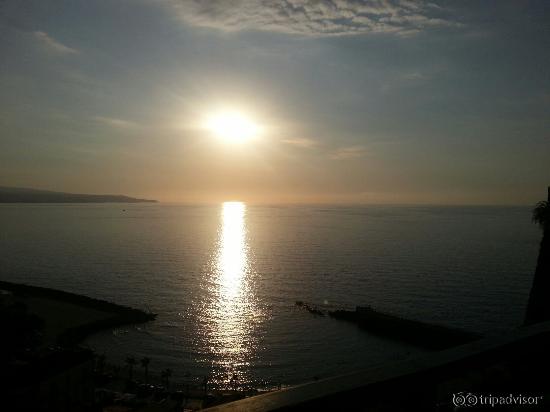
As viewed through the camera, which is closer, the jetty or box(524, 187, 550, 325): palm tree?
box(524, 187, 550, 325): palm tree

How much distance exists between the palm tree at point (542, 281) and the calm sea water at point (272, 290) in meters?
15.8

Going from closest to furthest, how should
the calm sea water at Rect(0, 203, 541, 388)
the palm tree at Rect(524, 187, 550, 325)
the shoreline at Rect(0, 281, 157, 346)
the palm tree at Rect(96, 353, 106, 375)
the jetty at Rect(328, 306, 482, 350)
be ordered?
1. the palm tree at Rect(524, 187, 550, 325)
2. the palm tree at Rect(96, 353, 106, 375)
3. the calm sea water at Rect(0, 203, 541, 388)
4. the jetty at Rect(328, 306, 482, 350)
5. the shoreline at Rect(0, 281, 157, 346)

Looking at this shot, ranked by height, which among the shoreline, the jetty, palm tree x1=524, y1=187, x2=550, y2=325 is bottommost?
the shoreline

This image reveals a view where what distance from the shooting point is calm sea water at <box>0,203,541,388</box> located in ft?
125

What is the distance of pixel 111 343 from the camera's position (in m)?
41.2

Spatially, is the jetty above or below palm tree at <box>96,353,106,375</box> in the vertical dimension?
above

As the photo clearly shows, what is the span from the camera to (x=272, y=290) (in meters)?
64.4

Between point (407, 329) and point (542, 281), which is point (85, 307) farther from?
point (542, 281)

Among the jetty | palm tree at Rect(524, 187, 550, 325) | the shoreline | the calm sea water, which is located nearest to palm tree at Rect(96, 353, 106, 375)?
the calm sea water

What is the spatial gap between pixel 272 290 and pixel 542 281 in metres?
44.8

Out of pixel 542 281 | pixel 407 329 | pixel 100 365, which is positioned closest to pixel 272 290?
pixel 407 329

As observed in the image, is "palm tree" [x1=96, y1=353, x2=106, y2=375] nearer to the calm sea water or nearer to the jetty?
the calm sea water

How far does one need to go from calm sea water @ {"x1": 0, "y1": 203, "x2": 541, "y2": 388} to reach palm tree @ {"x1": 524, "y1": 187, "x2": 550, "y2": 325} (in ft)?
51.9

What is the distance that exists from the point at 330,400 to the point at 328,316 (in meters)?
49.3
